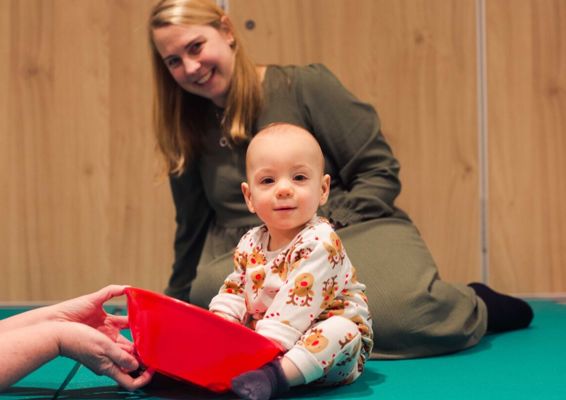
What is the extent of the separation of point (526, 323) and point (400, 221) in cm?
37

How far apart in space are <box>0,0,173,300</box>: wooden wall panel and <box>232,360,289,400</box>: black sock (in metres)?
1.30

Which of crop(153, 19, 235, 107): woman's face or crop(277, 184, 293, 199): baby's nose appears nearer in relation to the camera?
crop(277, 184, 293, 199): baby's nose

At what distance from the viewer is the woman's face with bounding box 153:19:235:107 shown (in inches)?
63.9

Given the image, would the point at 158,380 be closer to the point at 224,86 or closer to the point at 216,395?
the point at 216,395

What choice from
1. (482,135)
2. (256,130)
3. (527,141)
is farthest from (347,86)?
(256,130)

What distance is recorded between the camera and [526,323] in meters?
1.72

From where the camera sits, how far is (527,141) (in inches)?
91.2

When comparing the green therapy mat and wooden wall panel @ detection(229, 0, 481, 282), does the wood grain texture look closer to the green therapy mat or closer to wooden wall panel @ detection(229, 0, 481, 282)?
wooden wall panel @ detection(229, 0, 481, 282)

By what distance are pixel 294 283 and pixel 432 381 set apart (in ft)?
1.02

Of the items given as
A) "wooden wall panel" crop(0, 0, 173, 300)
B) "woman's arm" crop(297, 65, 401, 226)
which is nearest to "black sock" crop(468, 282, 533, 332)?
"woman's arm" crop(297, 65, 401, 226)

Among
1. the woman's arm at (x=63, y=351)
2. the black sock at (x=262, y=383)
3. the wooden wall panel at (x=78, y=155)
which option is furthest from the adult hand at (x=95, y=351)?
the wooden wall panel at (x=78, y=155)

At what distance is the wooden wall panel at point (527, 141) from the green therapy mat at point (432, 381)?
0.82 metres

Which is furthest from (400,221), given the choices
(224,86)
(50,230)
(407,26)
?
(50,230)

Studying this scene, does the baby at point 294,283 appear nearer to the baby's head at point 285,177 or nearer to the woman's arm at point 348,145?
the baby's head at point 285,177
